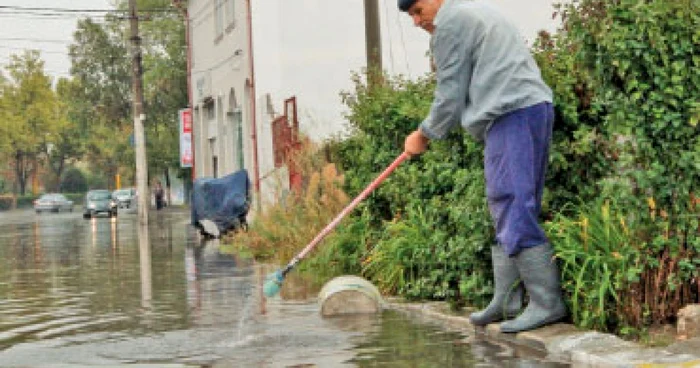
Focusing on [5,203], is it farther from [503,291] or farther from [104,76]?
[503,291]

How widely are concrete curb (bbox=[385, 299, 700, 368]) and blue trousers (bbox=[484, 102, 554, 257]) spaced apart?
1.61 ft

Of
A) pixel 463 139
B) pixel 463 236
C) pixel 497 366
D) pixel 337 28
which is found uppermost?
pixel 337 28

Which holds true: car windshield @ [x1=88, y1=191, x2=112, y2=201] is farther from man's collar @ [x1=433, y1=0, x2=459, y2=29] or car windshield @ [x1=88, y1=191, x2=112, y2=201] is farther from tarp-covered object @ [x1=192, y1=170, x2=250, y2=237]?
man's collar @ [x1=433, y1=0, x2=459, y2=29]

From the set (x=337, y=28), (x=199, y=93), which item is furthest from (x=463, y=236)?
(x=199, y=93)

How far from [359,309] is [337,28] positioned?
53.5 ft

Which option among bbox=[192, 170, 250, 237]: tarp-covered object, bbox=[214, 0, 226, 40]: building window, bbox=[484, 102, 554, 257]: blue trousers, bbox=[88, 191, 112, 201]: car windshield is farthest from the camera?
bbox=[88, 191, 112, 201]: car windshield

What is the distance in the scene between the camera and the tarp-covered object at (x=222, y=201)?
82.8 ft

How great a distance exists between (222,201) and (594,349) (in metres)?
20.0

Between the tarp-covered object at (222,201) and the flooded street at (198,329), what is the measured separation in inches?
396

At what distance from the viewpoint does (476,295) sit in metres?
7.90

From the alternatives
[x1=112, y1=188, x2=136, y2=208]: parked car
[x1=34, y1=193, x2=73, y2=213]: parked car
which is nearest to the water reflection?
[x1=34, y1=193, x2=73, y2=213]: parked car

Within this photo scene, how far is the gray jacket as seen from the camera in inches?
268

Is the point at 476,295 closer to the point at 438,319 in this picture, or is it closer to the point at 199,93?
the point at 438,319

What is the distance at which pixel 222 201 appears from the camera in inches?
1011
